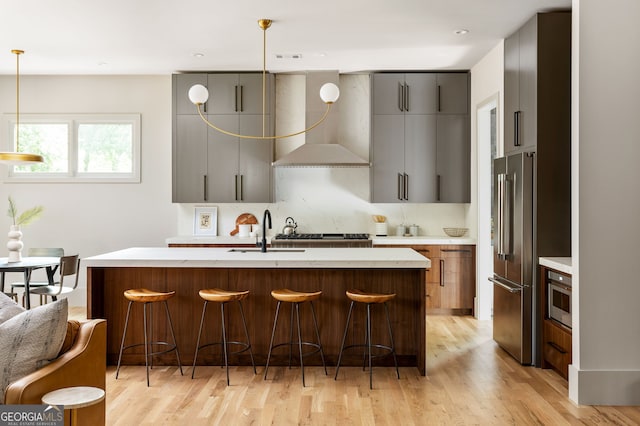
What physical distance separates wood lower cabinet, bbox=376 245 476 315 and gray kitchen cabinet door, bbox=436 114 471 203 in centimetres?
62

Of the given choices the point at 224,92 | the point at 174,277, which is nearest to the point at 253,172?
the point at 224,92

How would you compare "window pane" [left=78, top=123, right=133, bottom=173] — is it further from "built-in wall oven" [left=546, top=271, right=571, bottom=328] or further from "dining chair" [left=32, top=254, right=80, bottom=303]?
"built-in wall oven" [left=546, top=271, right=571, bottom=328]

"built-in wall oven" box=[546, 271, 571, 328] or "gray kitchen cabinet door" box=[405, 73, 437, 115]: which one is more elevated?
"gray kitchen cabinet door" box=[405, 73, 437, 115]

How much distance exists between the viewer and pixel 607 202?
376 centimetres

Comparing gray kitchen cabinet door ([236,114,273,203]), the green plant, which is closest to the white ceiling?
A: gray kitchen cabinet door ([236,114,273,203])

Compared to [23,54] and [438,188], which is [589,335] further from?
[23,54]

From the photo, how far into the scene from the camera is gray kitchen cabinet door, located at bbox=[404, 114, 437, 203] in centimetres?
678

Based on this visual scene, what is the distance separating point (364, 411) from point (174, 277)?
1.84 meters

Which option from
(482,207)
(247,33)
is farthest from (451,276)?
(247,33)

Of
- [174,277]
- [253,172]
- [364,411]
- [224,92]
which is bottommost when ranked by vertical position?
[364,411]

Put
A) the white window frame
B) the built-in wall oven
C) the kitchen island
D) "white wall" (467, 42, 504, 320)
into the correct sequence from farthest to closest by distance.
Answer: the white window frame, "white wall" (467, 42, 504, 320), the kitchen island, the built-in wall oven

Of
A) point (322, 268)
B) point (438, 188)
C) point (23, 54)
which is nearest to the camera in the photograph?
point (322, 268)

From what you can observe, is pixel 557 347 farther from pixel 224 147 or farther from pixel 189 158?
pixel 189 158

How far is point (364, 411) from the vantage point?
3.56 metres
